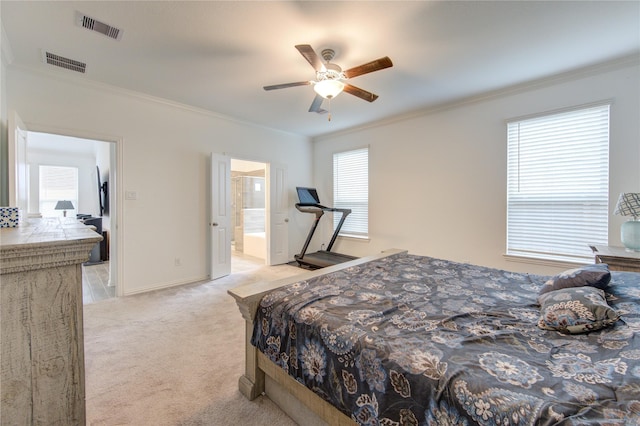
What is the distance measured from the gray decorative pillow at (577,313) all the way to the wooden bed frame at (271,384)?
3.50ft

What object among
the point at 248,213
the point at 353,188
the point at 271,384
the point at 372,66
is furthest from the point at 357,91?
the point at 248,213

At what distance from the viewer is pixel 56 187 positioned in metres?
6.55

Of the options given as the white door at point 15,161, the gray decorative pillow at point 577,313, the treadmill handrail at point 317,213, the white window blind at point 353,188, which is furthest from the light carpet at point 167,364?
the white window blind at point 353,188

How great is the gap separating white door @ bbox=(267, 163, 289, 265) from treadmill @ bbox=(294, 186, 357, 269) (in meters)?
0.31

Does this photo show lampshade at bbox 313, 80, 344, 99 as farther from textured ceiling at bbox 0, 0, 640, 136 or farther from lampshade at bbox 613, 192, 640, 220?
lampshade at bbox 613, 192, 640, 220

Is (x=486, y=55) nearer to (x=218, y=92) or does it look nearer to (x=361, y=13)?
(x=361, y=13)

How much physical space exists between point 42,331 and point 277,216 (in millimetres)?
4381

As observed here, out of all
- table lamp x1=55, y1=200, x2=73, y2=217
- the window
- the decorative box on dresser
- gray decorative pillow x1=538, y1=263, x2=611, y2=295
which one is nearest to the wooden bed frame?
the decorative box on dresser

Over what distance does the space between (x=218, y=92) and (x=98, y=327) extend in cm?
292

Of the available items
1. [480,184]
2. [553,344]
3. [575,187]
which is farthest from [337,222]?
[553,344]

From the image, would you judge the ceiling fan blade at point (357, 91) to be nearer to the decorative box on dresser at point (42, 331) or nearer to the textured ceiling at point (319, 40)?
the textured ceiling at point (319, 40)

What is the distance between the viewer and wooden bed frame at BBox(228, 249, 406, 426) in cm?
130

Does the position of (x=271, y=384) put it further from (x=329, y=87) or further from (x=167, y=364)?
(x=329, y=87)

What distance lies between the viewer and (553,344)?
1046 mm
